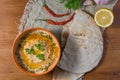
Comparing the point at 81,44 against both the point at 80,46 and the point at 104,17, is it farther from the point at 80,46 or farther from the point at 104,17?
the point at 104,17

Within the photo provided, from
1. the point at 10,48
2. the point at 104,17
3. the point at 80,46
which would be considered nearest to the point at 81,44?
the point at 80,46

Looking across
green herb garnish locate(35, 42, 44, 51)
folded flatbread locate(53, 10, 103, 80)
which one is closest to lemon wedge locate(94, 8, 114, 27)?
folded flatbread locate(53, 10, 103, 80)

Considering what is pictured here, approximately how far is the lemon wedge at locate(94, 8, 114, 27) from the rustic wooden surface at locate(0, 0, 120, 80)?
0.05 meters

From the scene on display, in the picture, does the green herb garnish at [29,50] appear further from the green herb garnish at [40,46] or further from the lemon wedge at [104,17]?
the lemon wedge at [104,17]

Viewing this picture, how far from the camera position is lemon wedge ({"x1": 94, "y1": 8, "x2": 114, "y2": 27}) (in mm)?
1398

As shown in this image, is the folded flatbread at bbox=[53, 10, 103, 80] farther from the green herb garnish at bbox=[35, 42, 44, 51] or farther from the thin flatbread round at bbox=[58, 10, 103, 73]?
the green herb garnish at bbox=[35, 42, 44, 51]

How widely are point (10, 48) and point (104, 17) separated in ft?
1.35

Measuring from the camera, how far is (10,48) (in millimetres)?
1430

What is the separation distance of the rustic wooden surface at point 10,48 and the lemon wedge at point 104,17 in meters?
0.05

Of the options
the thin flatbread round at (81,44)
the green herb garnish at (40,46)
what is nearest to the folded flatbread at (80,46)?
the thin flatbread round at (81,44)

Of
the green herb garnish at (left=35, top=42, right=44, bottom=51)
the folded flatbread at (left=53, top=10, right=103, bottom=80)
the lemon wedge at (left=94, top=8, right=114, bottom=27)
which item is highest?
the lemon wedge at (left=94, top=8, right=114, bottom=27)

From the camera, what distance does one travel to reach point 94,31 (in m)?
1.43

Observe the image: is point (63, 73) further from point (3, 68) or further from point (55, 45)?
point (3, 68)

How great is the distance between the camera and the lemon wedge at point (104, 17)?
140cm
